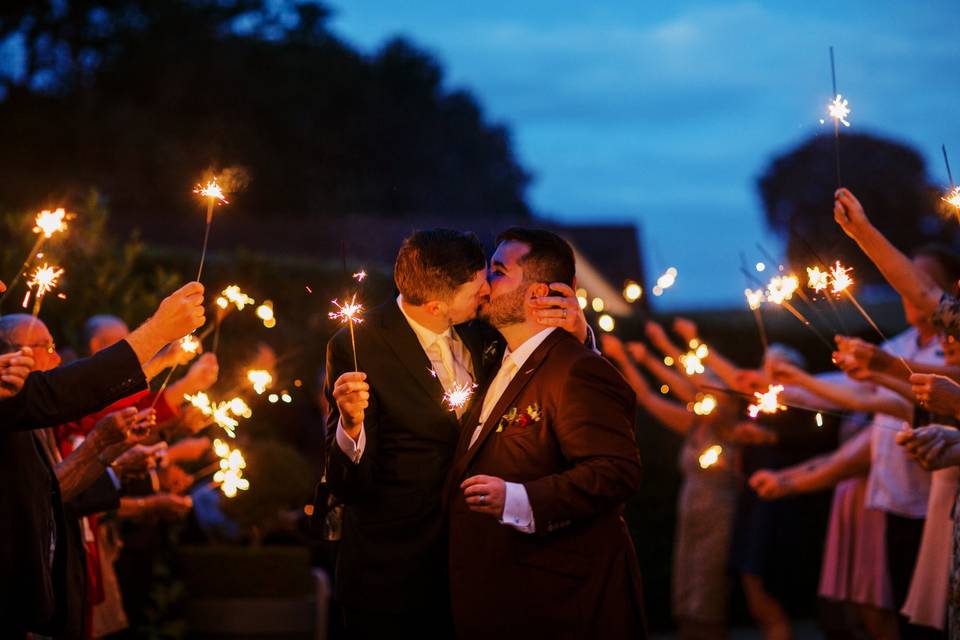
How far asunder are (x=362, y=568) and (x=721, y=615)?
4.47m

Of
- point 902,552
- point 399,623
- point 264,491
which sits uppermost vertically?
point 264,491

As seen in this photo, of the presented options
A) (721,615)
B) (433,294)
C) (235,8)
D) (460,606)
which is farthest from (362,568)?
(235,8)

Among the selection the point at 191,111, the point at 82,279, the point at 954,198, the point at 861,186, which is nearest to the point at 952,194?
the point at 954,198

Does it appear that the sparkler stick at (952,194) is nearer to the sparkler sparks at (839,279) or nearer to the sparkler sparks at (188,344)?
the sparkler sparks at (839,279)

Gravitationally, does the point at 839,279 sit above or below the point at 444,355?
above

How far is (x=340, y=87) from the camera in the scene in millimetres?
31562

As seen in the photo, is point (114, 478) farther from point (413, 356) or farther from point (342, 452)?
point (413, 356)

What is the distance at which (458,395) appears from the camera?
4.58 m

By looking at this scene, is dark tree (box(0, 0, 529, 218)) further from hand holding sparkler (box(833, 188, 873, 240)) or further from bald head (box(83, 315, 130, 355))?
hand holding sparkler (box(833, 188, 873, 240))

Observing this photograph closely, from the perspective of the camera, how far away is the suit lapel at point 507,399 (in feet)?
14.1

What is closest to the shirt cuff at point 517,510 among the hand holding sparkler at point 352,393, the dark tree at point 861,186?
the hand holding sparkler at point 352,393

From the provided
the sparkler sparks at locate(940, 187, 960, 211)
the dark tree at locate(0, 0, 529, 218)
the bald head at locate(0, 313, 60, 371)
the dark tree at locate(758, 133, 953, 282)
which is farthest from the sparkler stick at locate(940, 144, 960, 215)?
the dark tree at locate(758, 133, 953, 282)

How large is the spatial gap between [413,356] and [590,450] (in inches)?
34.9

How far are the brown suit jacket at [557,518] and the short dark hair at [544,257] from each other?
1.17 feet
